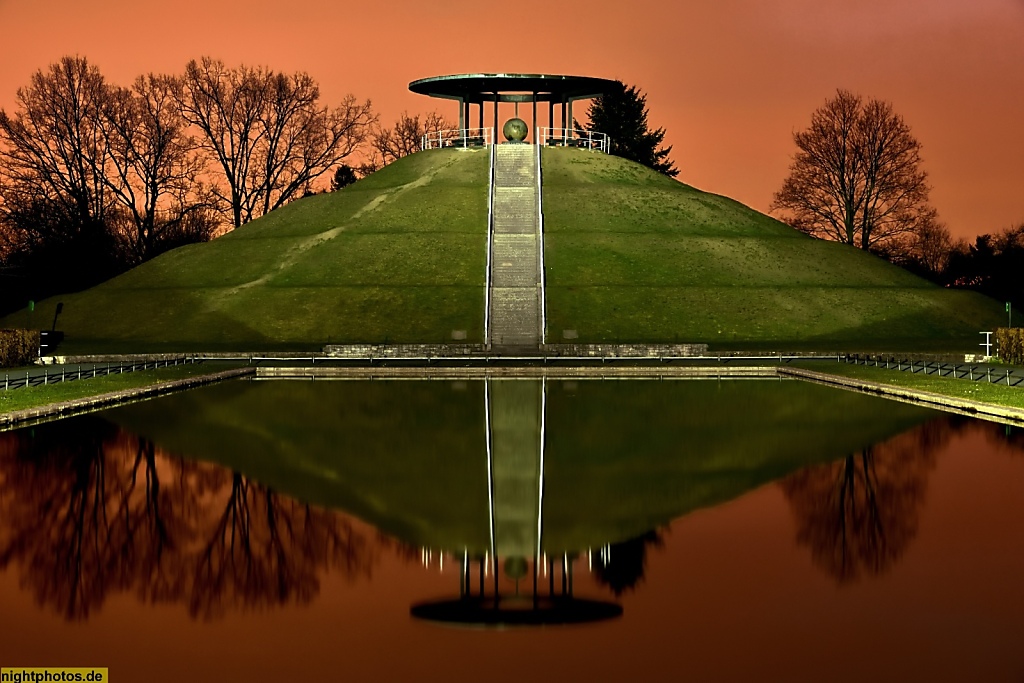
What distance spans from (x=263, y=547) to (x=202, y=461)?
771cm

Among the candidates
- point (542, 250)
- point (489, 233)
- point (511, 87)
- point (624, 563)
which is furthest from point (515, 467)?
point (511, 87)

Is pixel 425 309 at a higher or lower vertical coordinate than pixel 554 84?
lower

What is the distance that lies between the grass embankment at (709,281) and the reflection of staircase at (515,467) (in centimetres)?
2637

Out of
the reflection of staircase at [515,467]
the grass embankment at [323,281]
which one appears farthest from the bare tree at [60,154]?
the reflection of staircase at [515,467]

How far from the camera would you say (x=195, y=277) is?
2810 inches

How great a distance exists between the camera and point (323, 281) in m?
67.4

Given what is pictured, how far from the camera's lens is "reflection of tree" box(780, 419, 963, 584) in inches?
572

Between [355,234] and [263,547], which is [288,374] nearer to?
[355,234]

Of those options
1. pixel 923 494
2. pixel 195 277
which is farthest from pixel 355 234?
pixel 923 494

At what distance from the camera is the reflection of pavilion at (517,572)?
39.5 feet

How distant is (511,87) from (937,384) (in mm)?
49060

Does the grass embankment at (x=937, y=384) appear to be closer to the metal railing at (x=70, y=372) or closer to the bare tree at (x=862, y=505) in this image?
the bare tree at (x=862, y=505)

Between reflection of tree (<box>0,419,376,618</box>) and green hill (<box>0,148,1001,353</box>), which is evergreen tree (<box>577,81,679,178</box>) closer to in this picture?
green hill (<box>0,148,1001,353</box>)

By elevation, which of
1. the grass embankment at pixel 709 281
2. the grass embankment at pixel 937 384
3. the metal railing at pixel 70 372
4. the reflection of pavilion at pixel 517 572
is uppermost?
the grass embankment at pixel 709 281
